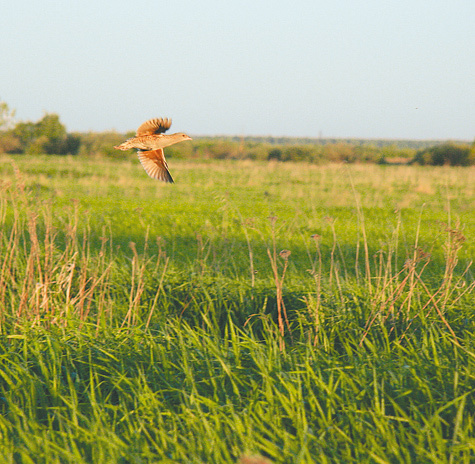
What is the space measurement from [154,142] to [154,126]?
0.12m

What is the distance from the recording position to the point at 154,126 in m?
2.31

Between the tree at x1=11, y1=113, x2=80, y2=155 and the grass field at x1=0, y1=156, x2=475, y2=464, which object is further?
the tree at x1=11, y1=113, x2=80, y2=155

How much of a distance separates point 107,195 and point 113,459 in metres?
14.2

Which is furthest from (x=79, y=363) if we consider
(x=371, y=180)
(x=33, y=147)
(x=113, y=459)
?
(x=33, y=147)

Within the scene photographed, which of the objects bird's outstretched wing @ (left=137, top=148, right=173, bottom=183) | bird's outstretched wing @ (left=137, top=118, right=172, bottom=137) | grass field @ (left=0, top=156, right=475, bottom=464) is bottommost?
grass field @ (left=0, top=156, right=475, bottom=464)

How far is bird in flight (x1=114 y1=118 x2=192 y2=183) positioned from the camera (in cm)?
214

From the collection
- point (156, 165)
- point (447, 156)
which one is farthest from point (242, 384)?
point (447, 156)

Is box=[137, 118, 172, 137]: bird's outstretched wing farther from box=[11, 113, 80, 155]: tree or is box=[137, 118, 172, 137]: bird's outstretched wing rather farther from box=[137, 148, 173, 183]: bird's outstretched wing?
box=[11, 113, 80, 155]: tree

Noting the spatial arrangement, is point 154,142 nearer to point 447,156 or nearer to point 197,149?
point 447,156

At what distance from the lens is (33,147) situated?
147ft

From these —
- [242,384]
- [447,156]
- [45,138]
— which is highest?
[45,138]

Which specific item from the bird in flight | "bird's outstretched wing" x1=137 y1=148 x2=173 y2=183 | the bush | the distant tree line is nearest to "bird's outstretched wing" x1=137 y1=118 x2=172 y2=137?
the bird in flight

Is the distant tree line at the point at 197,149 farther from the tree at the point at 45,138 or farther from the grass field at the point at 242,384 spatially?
the grass field at the point at 242,384

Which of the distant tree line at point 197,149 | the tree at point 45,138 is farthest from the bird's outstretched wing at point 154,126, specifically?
the tree at point 45,138
